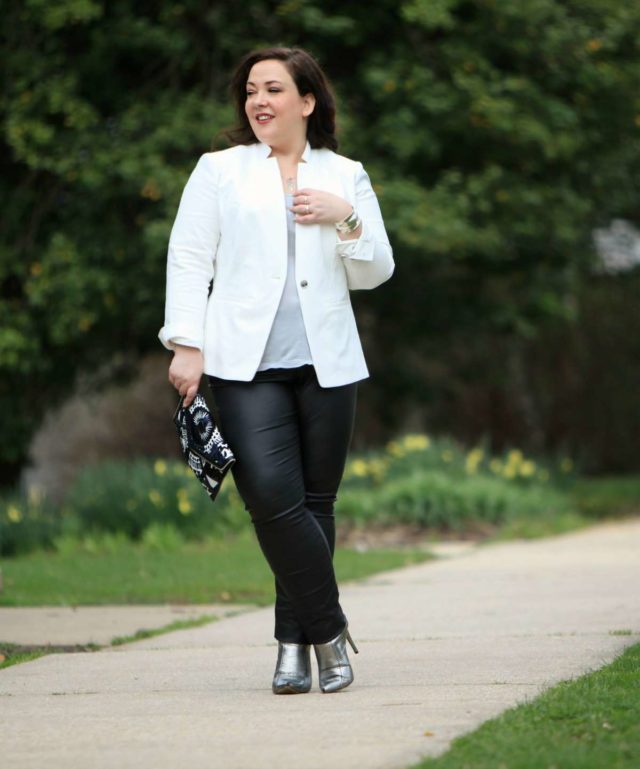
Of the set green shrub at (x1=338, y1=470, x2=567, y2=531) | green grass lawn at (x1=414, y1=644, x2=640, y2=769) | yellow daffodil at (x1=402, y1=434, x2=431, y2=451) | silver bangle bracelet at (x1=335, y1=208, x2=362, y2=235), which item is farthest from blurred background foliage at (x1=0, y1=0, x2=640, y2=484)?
green grass lawn at (x1=414, y1=644, x2=640, y2=769)

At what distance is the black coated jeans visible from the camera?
4.38 meters

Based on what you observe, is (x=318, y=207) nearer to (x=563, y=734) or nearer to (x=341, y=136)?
(x=563, y=734)

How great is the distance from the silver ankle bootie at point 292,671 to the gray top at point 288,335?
0.86 meters

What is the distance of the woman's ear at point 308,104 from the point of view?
467 cm

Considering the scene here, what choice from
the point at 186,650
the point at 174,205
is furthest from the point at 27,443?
the point at 186,650

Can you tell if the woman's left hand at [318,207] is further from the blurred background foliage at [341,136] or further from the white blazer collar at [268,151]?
the blurred background foliage at [341,136]

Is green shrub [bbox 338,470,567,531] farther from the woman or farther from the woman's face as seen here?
the woman's face

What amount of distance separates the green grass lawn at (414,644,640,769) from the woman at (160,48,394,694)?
0.77m

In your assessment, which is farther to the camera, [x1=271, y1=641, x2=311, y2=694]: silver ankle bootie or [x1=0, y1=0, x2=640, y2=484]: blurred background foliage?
[x1=0, y1=0, x2=640, y2=484]: blurred background foliage

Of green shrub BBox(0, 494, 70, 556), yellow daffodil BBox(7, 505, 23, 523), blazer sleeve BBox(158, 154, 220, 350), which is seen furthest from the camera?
yellow daffodil BBox(7, 505, 23, 523)

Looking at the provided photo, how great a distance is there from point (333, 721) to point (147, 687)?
94 cm

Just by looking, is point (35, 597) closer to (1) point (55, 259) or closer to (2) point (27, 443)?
(1) point (55, 259)

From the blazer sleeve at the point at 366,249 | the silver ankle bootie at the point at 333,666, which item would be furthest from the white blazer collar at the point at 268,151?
the silver ankle bootie at the point at 333,666

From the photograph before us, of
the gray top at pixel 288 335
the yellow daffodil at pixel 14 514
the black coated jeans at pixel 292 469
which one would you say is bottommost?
the yellow daffodil at pixel 14 514
